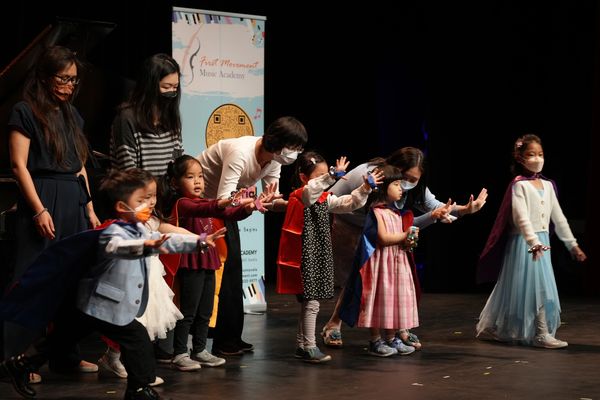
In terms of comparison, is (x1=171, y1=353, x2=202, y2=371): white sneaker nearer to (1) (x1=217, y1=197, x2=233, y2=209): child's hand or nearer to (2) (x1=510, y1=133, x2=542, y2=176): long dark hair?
(1) (x1=217, y1=197, x2=233, y2=209): child's hand

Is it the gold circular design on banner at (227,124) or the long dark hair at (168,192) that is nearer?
the long dark hair at (168,192)

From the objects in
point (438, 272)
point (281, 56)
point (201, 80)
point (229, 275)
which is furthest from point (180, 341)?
point (281, 56)

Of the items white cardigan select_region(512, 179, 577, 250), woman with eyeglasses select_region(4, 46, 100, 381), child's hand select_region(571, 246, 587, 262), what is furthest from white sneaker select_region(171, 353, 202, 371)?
child's hand select_region(571, 246, 587, 262)

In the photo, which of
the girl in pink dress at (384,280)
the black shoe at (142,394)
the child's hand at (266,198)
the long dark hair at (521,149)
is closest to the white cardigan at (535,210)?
the long dark hair at (521,149)

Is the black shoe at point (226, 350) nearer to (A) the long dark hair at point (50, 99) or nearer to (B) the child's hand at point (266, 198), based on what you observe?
(B) the child's hand at point (266, 198)

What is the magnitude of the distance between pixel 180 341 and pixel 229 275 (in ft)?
1.73

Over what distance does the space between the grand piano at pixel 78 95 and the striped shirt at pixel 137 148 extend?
1.47ft

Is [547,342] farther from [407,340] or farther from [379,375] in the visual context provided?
[379,375]

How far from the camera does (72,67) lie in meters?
4.46

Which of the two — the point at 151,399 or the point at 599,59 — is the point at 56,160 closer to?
the point at 151,399

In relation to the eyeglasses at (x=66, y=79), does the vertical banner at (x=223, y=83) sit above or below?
above

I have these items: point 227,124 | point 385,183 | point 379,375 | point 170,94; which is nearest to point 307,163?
point 385,183

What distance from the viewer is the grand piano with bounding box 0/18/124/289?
5.50 m

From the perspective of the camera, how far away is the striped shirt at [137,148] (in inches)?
190
